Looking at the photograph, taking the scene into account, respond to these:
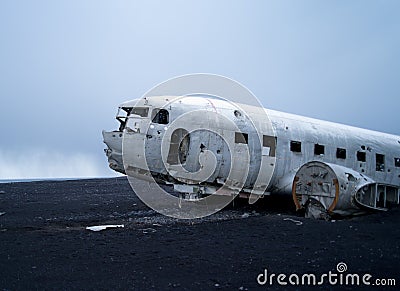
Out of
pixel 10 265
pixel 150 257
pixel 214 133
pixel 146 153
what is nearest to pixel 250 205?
pixel 214 133

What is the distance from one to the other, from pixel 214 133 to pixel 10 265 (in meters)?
7.70

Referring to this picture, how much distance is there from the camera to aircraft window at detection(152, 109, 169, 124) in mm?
12925

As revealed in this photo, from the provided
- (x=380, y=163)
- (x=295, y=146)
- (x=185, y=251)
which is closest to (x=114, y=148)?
(x=185, y=251)

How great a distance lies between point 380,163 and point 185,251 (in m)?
11.6

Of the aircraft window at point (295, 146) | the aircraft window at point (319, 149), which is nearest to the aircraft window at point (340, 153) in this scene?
the aircraft window at point (319, 149)

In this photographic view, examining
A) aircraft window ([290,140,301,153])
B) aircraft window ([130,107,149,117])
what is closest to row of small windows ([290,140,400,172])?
aircraft window ([290,140,301,153])

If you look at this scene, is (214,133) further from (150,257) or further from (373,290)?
(373,290)

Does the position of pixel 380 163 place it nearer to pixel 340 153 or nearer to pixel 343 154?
pixel 343 154

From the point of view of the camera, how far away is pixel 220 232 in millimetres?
10008

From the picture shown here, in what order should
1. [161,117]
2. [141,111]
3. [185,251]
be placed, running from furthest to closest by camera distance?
[141,111]
[161,117]
[185,251]

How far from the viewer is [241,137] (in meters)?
13.7

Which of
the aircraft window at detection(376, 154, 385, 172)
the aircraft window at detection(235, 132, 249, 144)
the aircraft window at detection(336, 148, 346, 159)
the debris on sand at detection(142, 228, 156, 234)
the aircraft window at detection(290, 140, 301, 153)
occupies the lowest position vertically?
the debris on sand at detection(142, 228, 156, 234)

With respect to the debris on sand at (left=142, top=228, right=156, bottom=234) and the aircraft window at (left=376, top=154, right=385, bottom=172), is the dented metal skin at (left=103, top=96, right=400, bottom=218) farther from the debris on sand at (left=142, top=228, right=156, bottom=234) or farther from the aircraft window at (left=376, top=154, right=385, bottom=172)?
the debris on sand at (left=142, top=228, right=156, bottom=234)

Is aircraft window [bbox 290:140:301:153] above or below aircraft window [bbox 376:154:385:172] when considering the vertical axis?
above
